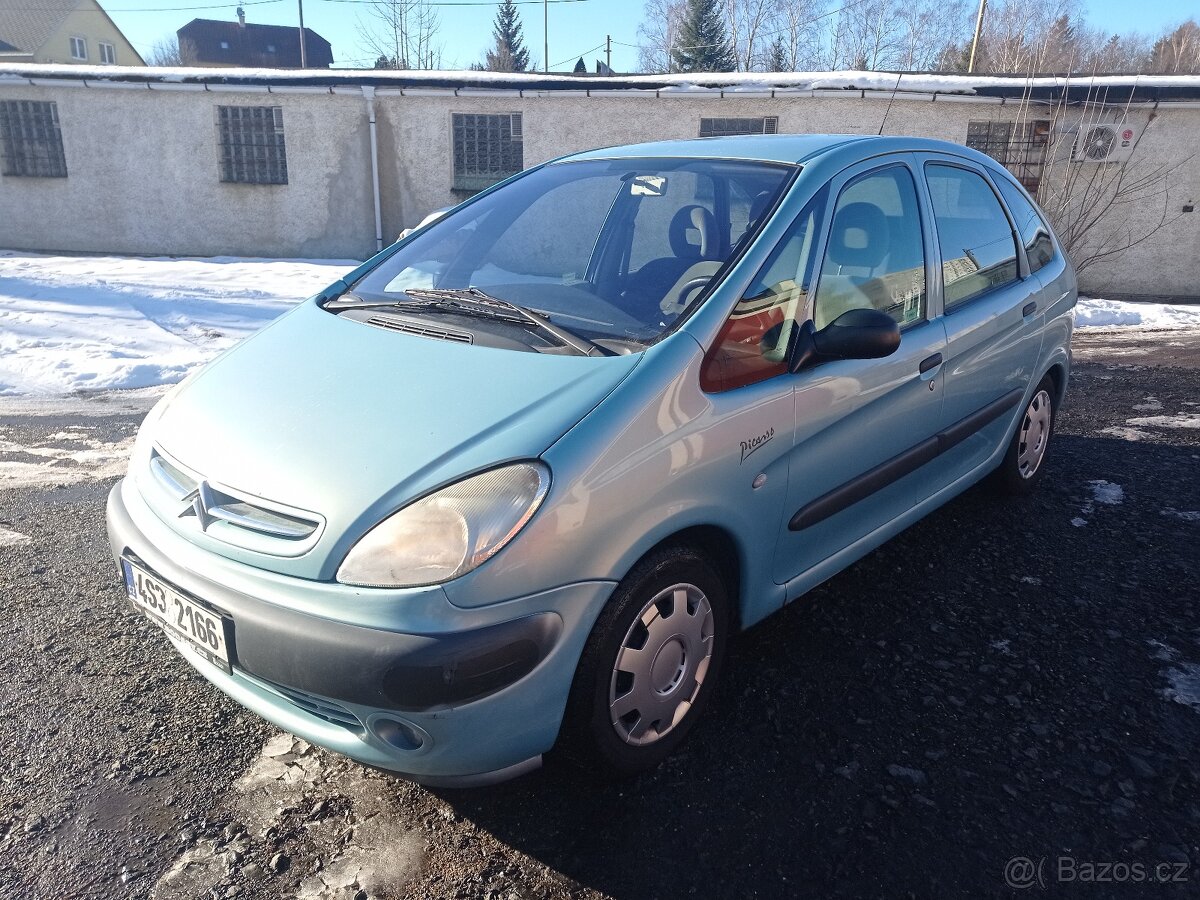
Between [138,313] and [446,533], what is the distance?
867cm

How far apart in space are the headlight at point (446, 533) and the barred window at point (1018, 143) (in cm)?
1320

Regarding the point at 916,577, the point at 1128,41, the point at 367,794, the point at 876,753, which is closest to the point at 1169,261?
the point at 916,577

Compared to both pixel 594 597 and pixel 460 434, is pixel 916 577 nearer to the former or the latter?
pixel 594 597

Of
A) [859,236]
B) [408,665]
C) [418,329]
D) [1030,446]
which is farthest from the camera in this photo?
[1030,446]

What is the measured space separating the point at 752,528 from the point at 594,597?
629 millimetres

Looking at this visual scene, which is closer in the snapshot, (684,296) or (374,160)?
(684,296)

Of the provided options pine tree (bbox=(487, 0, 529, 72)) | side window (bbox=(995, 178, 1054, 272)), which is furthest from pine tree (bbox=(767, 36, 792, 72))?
side window (bbox=(995, 178, 1054, 272))

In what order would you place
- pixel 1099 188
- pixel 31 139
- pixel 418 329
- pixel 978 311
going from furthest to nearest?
pixel 31 139
pixel 1099 188
pixel 978 311
pixel 418 329

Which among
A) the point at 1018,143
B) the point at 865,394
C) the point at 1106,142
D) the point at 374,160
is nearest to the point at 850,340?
the point at 865,394

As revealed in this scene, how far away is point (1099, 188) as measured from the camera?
12.6 m

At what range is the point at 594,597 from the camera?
189cm

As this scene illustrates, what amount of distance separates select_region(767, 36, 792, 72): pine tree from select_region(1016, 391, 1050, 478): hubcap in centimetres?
4738

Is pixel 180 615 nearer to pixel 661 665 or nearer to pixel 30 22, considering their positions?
pixel 661 665

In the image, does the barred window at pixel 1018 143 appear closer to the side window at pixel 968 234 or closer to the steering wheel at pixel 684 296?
the side window at pixel 968 234
